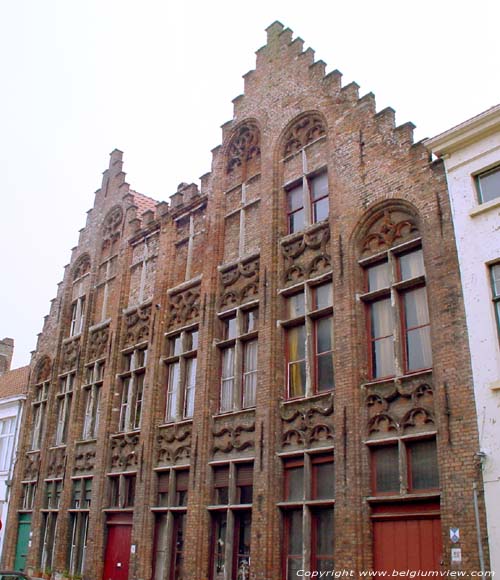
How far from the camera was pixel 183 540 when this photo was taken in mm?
17641

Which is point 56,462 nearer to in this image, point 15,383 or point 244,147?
point 15,383

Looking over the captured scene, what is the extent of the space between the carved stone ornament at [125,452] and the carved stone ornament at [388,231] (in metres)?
9.62

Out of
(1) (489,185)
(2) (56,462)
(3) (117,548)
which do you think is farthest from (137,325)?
(1) (489,185)

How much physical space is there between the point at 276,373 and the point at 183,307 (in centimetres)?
512

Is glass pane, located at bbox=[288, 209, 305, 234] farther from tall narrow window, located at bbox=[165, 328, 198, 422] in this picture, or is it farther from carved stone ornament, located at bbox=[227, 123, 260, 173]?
tall narrow window, located at bbox=[165, 328, 198, 422]

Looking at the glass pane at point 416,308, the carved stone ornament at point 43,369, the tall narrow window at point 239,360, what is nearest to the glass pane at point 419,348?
the glass pane at point 416,308

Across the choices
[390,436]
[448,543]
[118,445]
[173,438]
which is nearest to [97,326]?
[118,445]

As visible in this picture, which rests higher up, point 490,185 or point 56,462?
point 490,185

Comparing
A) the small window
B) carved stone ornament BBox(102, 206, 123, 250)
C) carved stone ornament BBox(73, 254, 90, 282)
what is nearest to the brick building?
the small window

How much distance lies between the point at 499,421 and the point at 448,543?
2376mm

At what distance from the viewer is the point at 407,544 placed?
12.8 meters

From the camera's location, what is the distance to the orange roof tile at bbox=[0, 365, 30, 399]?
29791mm

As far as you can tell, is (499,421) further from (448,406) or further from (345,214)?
(345,214)

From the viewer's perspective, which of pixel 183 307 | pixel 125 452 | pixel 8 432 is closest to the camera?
pixel 183 307
